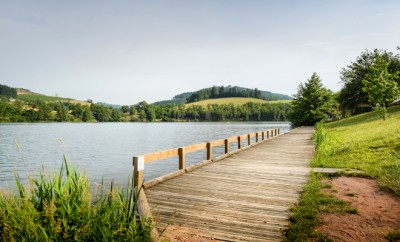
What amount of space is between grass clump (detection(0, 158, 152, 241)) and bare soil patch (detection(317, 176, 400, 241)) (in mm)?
3055

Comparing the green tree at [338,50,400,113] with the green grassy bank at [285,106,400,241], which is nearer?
the green grassy bank at [285,106,400,241]

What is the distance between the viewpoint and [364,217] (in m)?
5.07

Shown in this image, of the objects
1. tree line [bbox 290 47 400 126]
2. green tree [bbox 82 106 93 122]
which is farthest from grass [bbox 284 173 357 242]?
green tree [bbox 82 106 93 122]

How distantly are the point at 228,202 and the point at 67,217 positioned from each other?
331 cm

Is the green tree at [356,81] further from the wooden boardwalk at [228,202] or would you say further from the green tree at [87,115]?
the green tree at [87,115]

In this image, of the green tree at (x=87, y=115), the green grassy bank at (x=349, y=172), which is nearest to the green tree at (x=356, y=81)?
the green grassy bank at (x=349, y=172)

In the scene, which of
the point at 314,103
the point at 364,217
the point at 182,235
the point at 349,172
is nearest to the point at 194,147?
the point at 349,172

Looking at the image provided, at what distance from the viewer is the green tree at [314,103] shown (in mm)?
50438

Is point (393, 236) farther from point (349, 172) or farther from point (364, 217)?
point (349, 172)

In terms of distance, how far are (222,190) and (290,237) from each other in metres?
2.88

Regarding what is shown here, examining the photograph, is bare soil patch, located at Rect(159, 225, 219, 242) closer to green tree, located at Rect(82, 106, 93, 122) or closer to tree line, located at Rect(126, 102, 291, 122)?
green tree, located at Rect(82, 106, 93, 122)

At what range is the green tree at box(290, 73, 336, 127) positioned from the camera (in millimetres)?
50438

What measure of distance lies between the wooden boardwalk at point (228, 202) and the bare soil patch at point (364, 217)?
0.78 m

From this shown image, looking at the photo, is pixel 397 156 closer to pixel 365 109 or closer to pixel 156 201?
pixel 156 201
